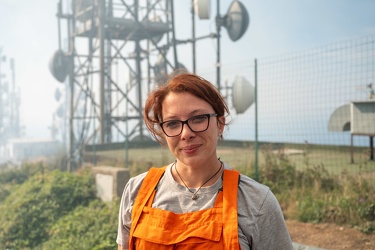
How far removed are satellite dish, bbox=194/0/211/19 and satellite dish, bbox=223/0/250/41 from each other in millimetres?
546

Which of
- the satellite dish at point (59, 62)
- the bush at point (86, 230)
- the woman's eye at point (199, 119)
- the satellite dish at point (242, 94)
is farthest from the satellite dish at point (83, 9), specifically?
the woman's eye at point (199, 119)

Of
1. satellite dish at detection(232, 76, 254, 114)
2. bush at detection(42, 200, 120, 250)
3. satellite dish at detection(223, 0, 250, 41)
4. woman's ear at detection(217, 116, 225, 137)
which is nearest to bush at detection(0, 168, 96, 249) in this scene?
bush at detection(42, 200, 120, 250)

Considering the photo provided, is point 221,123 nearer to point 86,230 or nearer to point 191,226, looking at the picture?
point 191,226

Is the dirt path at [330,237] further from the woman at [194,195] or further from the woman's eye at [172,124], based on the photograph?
the woman's eye at [172,124]

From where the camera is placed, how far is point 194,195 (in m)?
1.75

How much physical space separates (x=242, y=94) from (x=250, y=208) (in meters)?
6.02

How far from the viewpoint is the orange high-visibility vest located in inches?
63.6

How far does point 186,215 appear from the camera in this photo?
66.7 inches

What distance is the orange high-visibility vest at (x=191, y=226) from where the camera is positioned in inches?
63.6

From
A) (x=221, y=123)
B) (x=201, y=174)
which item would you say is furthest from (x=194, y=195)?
(x=221, y=123)

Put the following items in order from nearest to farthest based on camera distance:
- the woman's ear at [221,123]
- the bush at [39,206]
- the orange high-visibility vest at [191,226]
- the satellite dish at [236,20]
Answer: the orange high-visibility vest at [191,226], the woman's ear at [221,123], the bush at [39,206], the satellite dish at [236,20]

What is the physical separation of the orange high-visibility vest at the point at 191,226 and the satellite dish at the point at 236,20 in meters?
9.57

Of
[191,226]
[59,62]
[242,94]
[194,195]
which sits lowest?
[191,226]

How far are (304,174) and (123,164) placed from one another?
14.9 feet
